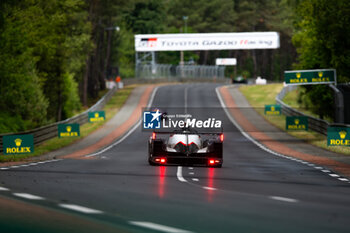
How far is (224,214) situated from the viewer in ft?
33.9

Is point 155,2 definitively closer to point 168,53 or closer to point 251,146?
point 168,53

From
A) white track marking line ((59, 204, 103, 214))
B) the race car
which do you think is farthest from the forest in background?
white track marking line ((59, 204, 103, 214))

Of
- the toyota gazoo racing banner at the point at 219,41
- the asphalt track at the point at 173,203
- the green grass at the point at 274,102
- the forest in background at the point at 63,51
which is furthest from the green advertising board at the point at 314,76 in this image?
the toyota gazoo racing banner at the point at 219,41

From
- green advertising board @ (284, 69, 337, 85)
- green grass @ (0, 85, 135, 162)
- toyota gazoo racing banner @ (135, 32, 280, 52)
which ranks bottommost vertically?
green grass @ (0, 85, 135, 162)

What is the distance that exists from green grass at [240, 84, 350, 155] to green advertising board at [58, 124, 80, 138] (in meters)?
14.9

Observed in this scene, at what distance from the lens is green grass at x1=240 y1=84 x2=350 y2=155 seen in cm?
4333

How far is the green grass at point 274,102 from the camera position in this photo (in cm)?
4333

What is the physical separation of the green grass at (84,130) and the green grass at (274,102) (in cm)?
1453

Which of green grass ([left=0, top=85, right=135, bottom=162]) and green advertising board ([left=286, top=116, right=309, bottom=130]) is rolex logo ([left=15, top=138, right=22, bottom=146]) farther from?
green advertising board ([left=286, top=116, right=309, bottom=130])

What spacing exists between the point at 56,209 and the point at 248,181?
7.75 m

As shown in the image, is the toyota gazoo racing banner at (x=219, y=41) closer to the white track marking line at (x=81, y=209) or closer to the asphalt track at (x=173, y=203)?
the asphalt track at (x=173, y=203)

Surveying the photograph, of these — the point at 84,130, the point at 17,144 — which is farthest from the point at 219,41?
the point at 17,144

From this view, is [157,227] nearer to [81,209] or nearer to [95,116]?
[81,209]

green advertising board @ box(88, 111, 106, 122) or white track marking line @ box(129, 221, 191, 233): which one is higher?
white track marking line @ box(129, 221, 191, 233)
